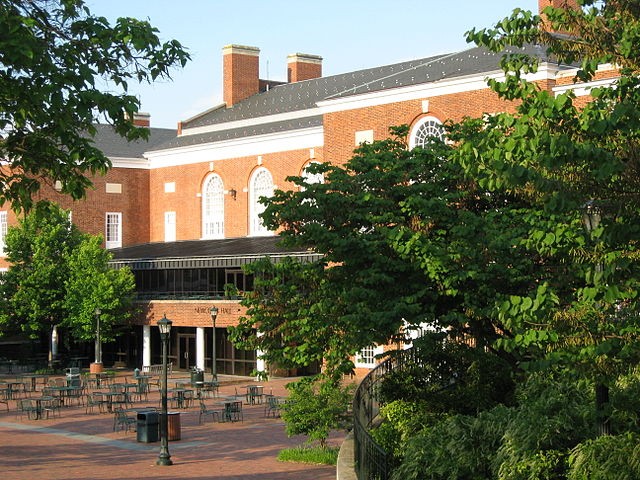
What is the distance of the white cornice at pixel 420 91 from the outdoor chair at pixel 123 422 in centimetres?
1689

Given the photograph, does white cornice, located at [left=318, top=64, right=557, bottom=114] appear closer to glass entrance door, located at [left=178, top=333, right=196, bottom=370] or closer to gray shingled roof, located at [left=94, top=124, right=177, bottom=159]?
glass entrance door, located at [left=178, top=333, right=196, bottom=370]

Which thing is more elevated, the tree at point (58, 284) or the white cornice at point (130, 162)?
the white cornice at point (130, 162)

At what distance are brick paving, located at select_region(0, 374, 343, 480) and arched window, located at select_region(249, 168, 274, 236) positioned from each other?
824 inches

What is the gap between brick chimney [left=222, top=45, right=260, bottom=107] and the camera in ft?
203

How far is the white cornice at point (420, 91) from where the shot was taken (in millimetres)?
37562

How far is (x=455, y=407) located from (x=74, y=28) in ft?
34.3

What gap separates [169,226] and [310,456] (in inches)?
1490

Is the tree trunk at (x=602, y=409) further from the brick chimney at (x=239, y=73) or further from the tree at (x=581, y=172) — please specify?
the brick chimney at (x=239, y=73)

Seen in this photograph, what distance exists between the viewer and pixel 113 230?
201 feet

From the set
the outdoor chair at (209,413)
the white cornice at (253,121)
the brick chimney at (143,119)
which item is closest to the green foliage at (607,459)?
→ the outdoor chair at (209,413)

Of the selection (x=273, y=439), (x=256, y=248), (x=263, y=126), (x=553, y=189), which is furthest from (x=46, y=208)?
(x=263, y=126)

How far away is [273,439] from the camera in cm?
2808

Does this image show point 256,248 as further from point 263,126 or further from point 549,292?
point 549,292

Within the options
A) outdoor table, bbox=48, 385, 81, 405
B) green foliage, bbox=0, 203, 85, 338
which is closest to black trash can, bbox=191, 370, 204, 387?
outdoor table, bbox=48, 385, 81, 405
